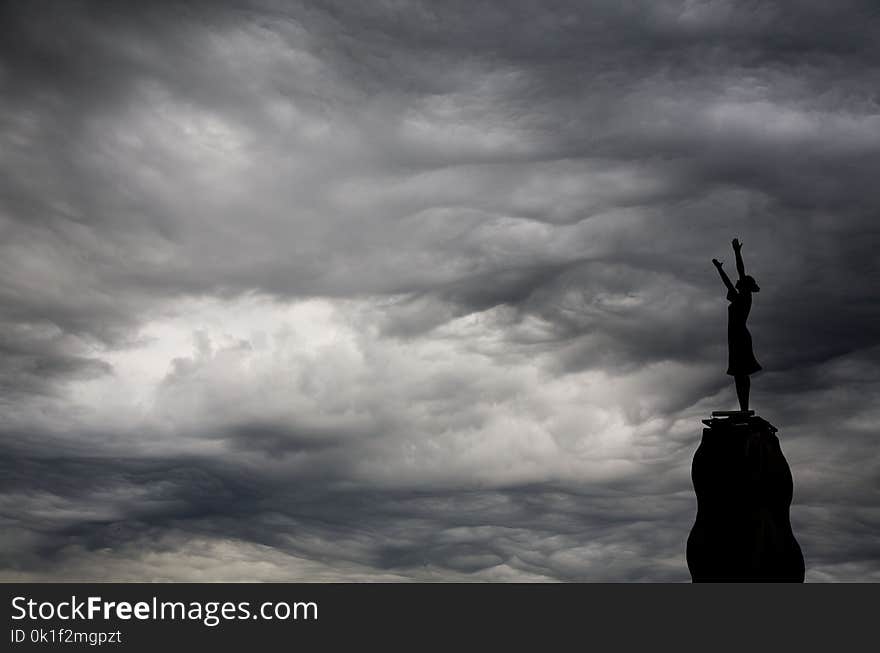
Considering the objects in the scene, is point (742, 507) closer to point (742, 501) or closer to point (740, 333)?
point (742, 501)

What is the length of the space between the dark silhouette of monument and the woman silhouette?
54mm

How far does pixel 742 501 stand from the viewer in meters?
38.2

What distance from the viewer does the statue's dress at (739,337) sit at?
40.3 metres

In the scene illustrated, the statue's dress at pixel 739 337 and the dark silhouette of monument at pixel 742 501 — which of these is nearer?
the dark silhouette of monument at pixel 742 501

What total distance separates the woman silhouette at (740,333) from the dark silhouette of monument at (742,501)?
0.05 metres

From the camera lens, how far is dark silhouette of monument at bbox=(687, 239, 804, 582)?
37.2 metres

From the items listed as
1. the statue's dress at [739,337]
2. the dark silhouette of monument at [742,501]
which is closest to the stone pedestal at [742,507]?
the dark silhouette of monument at [742,501]

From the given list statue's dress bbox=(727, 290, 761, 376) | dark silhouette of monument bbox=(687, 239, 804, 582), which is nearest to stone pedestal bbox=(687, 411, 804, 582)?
dark silhouette of monument bbox=(687, 239, 804, 582)

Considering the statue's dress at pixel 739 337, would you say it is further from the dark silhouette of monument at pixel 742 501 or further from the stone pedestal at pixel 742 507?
the stone pedestal at pixel 742 507

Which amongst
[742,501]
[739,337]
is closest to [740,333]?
[739,337]
